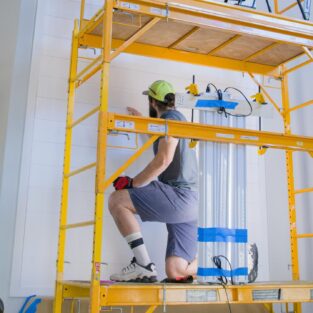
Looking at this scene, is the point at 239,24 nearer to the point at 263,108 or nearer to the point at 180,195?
the point at 263,108

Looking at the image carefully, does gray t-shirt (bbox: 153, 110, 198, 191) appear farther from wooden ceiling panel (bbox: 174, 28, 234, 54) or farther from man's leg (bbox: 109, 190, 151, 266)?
wooden ceiling panel (bbox: 174, 28, 234, 54)

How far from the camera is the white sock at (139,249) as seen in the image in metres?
4.12

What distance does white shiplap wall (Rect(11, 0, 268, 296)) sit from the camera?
4.77 metres

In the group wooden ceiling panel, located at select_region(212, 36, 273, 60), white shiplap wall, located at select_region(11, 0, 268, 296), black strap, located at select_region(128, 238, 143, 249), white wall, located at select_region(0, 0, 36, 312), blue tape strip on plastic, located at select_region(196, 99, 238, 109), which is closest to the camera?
black strap, located at select_region(128, 238, 143, 249)

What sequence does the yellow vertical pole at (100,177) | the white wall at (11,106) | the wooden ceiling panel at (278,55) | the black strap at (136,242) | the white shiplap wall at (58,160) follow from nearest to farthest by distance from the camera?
the yellow vertical pole at (100,177), the black strap at (136,242), the white wall at (11,106), the white shiplap wall at (58,160), the wooden ceiling panel at (278,55)

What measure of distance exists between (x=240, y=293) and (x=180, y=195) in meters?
1.05

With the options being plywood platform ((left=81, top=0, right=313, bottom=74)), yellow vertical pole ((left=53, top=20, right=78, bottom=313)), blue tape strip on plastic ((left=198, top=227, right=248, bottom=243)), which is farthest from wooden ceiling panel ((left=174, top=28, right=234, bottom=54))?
blue tape strip on plastic ((left=198, top=227, right=248, bottom=243))

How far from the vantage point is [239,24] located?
4367 millimetres

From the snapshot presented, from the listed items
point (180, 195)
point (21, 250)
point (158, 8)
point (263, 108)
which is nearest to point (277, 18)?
point (263, 108)

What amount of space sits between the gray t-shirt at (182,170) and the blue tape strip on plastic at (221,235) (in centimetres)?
60

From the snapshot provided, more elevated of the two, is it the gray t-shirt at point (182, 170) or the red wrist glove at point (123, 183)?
the gray t-shirt at point (182, 170)

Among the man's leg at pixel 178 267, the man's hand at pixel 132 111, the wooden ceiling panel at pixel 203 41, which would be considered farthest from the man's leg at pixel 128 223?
the wooden ceiling panel at pixel 203 41

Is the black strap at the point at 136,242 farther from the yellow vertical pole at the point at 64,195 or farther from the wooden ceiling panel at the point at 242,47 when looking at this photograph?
the wooden ceiling panel at the point at 242,47

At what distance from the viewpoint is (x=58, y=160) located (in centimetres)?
503
